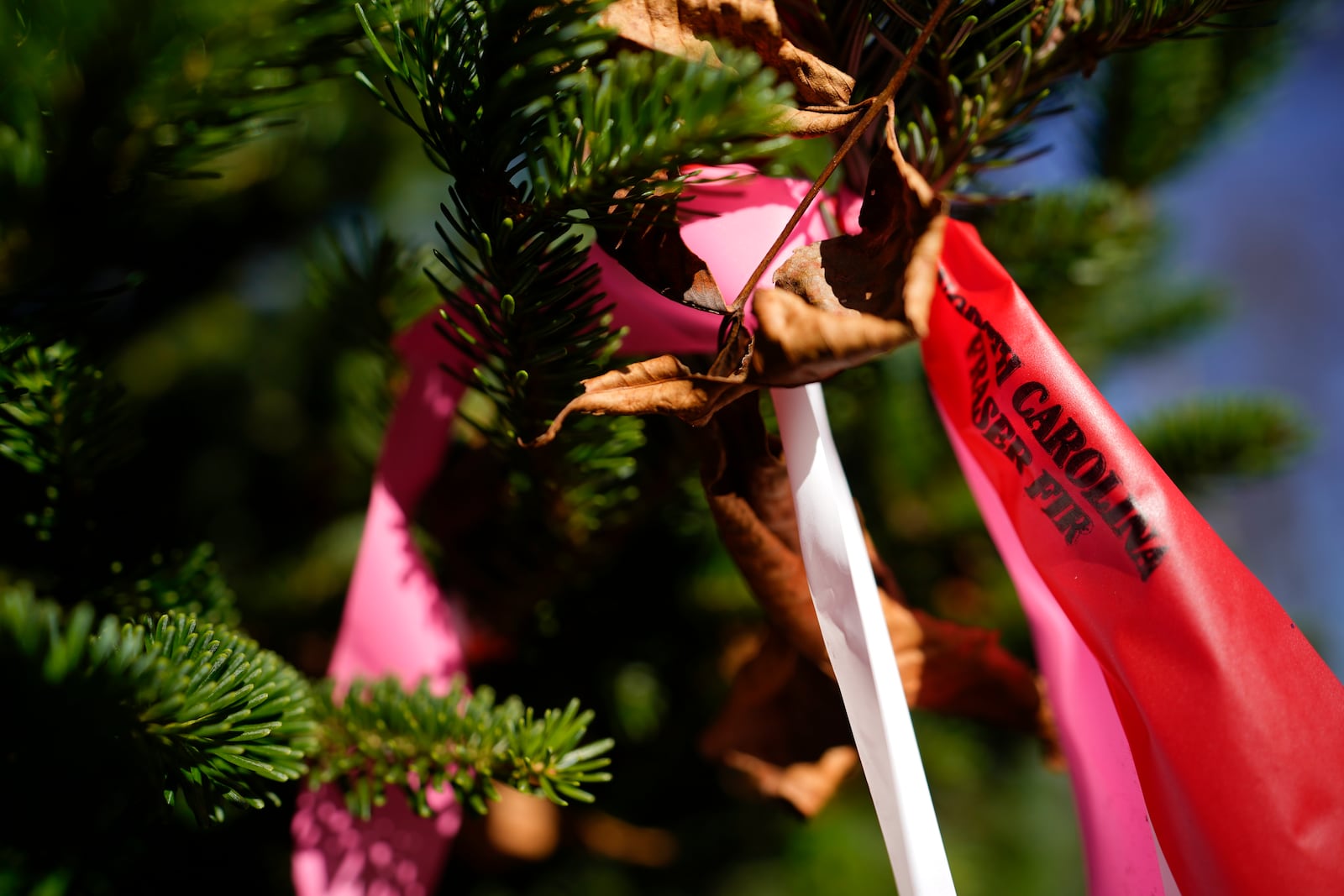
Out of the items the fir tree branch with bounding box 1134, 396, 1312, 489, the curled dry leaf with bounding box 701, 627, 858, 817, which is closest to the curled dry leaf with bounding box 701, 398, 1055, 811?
the curled dry leaf with bounding box 701, 627, 858, 817

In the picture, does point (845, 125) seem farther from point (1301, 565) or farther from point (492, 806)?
point (1301, 565)

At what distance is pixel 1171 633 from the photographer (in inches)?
8.9

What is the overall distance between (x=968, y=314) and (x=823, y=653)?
0.46ft

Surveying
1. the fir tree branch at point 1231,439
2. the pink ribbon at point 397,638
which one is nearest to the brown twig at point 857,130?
the pink ribbon at point 397,638

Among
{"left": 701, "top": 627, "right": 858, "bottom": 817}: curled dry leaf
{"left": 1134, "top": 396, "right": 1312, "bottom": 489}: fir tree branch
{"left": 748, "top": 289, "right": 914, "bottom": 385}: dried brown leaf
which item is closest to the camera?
{"left": 748, "top": 289, "right": 914, "bottom": 385}: dried brown leaf

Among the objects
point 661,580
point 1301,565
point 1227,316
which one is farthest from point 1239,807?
point 1301,565

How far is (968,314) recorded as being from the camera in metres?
0.26

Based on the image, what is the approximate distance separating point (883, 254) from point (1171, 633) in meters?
0.15

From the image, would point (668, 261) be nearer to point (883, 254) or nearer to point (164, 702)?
point (883, 254)

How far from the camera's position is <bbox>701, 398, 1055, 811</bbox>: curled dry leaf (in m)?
0.26

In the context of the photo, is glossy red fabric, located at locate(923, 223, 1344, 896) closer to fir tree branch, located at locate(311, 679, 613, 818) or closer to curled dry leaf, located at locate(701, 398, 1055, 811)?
curled dry leaf, located at locate(701, 398, 1055, 811)

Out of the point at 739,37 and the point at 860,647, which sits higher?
the point at 739,37

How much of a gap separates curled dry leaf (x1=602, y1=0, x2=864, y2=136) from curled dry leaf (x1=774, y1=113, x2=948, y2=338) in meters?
0.02

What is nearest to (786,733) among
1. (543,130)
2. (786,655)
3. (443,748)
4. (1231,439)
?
(786,655)
